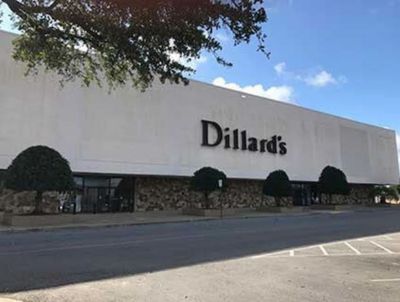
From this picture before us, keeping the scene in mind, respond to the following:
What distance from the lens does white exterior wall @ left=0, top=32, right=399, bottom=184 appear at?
29953 mm

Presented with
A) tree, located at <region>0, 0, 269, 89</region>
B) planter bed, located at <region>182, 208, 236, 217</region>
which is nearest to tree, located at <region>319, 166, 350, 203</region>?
planter bed, located at <region>182, 208, 236, 217</region>

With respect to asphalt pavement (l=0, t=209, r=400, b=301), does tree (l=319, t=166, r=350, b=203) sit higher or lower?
higher

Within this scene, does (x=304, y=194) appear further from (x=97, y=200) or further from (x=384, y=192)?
(x=97, y=200)

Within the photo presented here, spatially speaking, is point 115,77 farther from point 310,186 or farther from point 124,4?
point 310,186

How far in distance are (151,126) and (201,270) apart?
2654 centimetres

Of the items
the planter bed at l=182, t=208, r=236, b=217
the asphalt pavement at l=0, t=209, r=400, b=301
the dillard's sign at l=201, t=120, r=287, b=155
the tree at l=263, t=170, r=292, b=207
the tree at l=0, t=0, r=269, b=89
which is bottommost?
the asphalt pavement at l=0, t=209, r=400, b=301

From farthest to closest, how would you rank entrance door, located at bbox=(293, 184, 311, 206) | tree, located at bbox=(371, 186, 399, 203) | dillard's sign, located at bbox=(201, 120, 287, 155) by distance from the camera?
tree, located at bbox=(371, 186, 399, 203) < entrance door, located at bbox=(293, 184, 311, 206) < dillard's sign, located at bbox=(201, 120, 287, 155)

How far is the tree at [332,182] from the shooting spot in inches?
1810

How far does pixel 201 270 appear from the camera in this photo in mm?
10172

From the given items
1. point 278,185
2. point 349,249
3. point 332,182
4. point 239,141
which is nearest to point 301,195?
point 332,182

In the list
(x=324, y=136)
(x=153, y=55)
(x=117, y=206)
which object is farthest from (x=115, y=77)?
(x=324, y=136)

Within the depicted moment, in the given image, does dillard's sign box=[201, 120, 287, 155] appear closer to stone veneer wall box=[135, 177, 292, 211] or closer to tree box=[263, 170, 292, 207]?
stone veneer wall box=[135, 177, 292, 211]

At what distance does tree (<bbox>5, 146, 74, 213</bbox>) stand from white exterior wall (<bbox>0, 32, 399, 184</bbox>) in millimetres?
4855

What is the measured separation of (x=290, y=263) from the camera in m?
11.3
